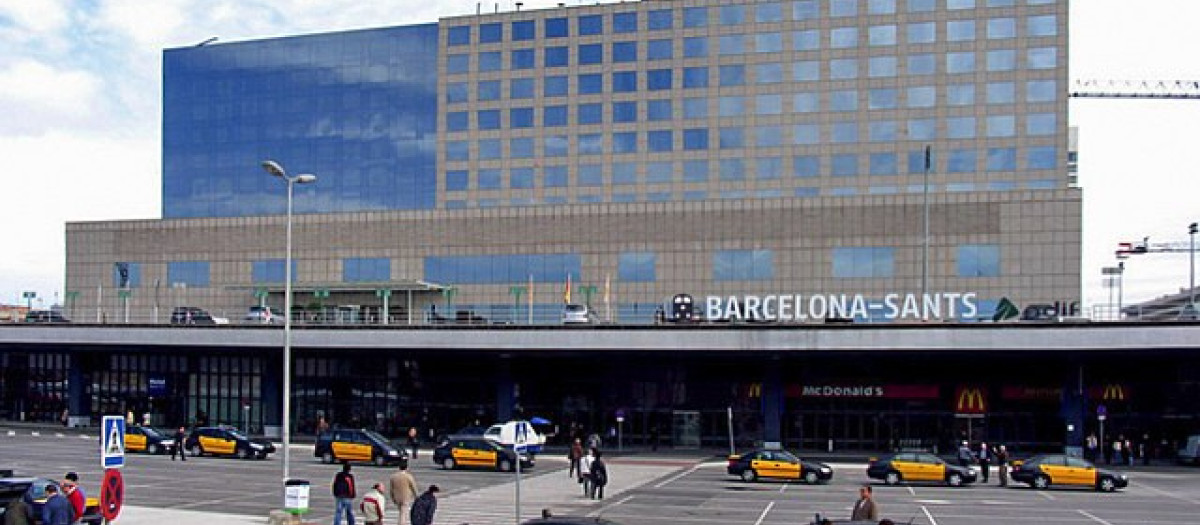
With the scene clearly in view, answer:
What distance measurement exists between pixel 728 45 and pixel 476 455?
49239 millimetres

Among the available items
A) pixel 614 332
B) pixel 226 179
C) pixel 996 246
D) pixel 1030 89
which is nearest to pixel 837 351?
pixel 614 332

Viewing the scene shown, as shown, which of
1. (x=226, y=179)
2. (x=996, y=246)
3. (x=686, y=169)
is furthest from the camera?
(x=226, y=179)

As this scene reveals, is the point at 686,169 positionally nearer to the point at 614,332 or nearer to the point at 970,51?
the point at 970,51

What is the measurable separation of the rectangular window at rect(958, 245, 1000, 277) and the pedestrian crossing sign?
62714mm

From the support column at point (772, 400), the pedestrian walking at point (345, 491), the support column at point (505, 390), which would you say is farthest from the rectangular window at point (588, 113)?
the pedestrian walking at point (345, 491)

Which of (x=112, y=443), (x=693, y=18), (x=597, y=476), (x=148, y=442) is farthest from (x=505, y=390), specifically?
(x=112, y=443)

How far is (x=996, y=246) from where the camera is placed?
249 feet

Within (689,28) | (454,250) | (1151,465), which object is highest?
(689,28)

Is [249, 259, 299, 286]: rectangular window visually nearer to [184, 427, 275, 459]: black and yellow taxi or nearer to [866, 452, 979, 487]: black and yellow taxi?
[184, 427, 275, 459]: black and yellow taxi

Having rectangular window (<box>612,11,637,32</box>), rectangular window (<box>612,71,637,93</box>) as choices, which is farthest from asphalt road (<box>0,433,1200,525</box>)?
rectangular window (<box>612,11,637,32</box>)

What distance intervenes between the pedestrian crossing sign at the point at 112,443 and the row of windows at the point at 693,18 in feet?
248

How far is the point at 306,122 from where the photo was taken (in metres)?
106

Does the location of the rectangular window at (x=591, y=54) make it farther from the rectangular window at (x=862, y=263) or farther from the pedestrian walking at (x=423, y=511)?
the pedestrian walking at (x=423, y=511)

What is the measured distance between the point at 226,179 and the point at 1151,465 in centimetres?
7899
